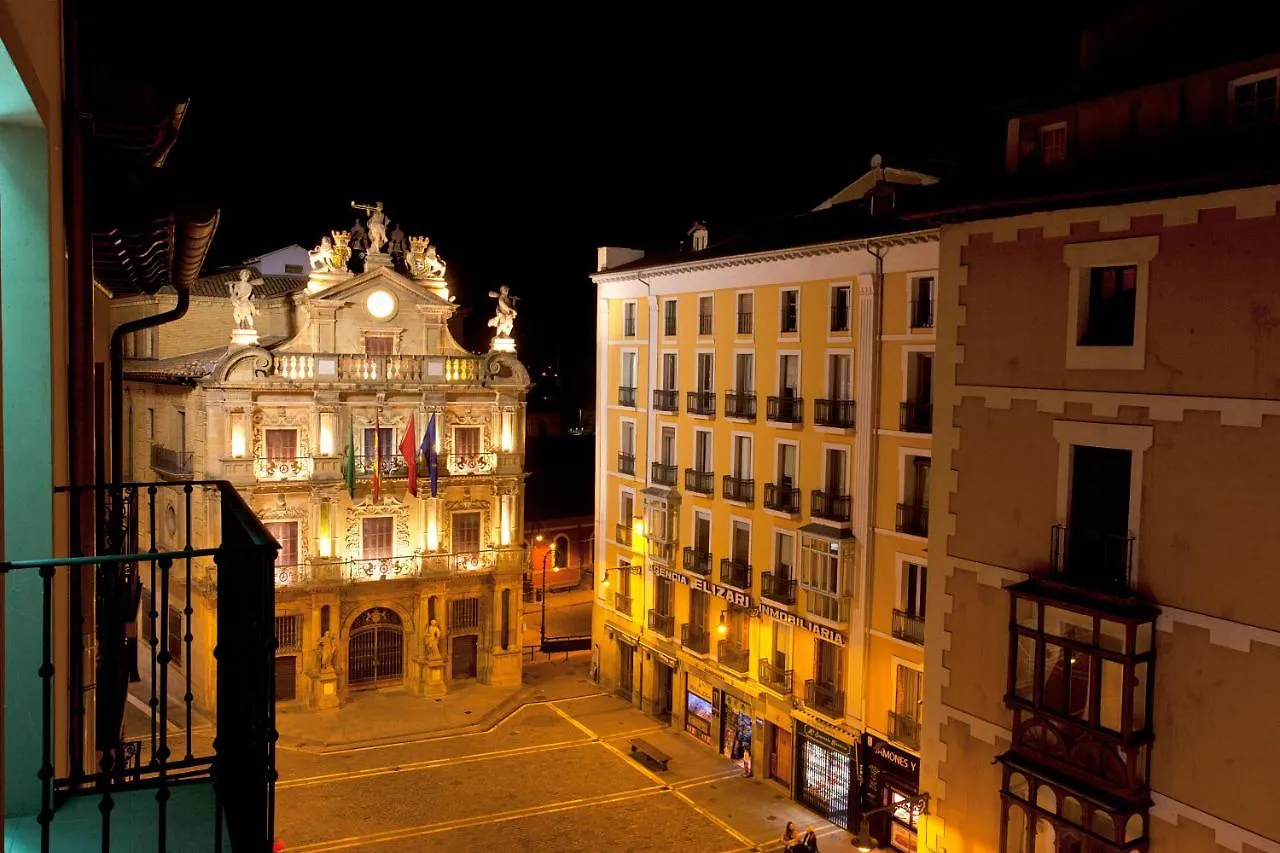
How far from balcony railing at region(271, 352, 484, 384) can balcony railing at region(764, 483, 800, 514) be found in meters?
14.0

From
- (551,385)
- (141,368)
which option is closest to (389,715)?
(141,368)

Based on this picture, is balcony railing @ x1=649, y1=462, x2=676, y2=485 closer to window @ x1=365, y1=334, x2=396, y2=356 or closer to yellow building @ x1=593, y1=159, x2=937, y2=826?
yellow building @ x1=593, y1=159, x2=937, y2=826

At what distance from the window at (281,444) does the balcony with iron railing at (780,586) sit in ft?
56.9

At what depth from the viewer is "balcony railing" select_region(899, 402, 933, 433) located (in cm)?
2658

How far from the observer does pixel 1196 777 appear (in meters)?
13.4

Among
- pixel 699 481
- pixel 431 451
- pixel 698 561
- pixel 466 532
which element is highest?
pixel 431 451

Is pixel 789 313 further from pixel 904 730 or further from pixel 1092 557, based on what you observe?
pixel 1092 557

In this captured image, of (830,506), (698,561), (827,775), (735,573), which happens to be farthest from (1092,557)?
(698,561)

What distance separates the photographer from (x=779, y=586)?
31.0 metres

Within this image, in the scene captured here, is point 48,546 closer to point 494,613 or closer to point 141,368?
point 494,613

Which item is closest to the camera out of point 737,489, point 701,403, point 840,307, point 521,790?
point 840,307

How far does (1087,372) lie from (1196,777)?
5360mm

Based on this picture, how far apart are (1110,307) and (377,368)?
29.0 metres

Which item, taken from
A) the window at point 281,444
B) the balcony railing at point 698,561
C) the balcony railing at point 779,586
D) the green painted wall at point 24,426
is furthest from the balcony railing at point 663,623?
the green painted wall at point 24,426
